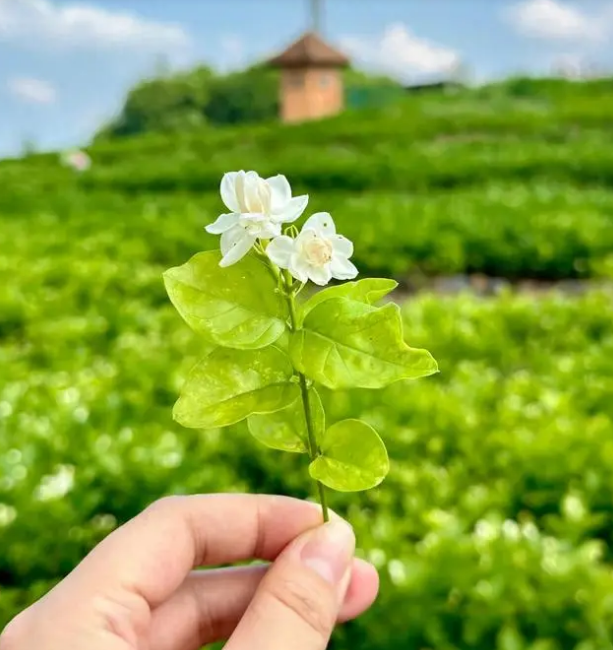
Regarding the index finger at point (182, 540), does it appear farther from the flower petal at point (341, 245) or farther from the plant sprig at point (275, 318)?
the flower petal at point (341, 245)

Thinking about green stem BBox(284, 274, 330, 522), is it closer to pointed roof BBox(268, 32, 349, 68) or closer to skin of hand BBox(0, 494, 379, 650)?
skin of hand BBox(0, 494, 379, 650)

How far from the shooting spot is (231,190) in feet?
2.89

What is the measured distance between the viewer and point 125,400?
10.0 feet

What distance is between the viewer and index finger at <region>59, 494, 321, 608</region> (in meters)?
1.17

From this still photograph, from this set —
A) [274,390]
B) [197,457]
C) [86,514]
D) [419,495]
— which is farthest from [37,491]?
[274,390]

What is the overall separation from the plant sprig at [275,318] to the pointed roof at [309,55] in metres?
21.7

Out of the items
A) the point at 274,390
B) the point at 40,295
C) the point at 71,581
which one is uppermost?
the point at 274,390

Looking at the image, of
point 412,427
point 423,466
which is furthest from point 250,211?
point 412,427

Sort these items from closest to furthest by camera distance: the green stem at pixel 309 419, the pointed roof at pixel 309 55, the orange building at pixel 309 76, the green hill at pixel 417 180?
the green stem at pixel 309 419 → the green hill at pixel 417 180 → the orange building at pixel 309 76 → the pointed roof at pixel 309 55

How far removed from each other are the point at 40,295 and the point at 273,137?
11945 mm

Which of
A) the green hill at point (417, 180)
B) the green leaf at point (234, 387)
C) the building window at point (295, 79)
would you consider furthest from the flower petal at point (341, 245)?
the building window at point (295, 79)

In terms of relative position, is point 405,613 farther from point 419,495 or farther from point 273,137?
point 273,137

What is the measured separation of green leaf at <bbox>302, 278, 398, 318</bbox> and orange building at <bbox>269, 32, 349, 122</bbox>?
808 inches

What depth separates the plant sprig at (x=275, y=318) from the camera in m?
0.87
